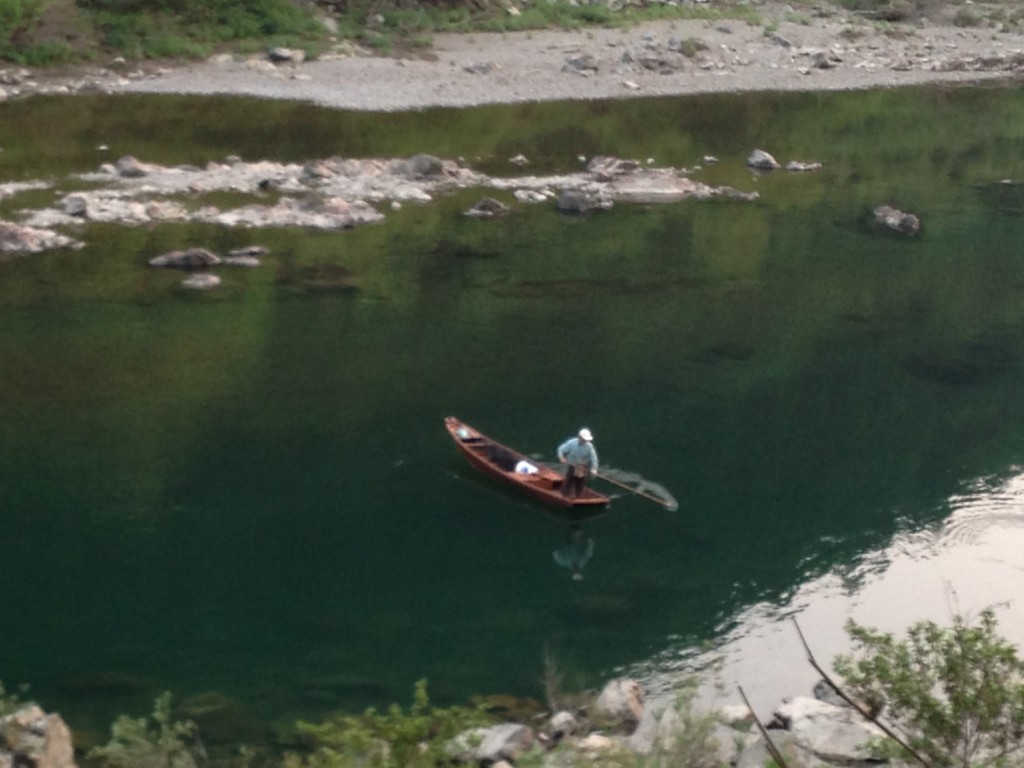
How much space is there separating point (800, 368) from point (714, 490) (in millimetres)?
5784

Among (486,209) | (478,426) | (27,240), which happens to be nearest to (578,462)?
(478,426)

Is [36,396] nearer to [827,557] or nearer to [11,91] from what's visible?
[827,557]

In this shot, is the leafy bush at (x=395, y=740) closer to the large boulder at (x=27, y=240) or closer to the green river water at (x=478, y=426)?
the green river water at (x=478, y=426)

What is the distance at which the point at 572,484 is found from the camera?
62.1 feet

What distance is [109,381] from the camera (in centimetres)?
2303

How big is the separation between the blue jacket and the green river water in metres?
0.87

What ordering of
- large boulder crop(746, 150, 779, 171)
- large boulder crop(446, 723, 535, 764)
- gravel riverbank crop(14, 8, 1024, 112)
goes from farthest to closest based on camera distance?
1. gravel riverbank crop(14, 8, 1024, 112)
2. large boulder crop(746, 150, 779, 171)
3. large boulder crop(446, 723, 535, 764)

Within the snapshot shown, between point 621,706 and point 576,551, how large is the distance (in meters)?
4.36

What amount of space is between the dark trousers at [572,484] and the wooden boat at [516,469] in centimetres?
6

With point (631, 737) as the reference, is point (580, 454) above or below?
above

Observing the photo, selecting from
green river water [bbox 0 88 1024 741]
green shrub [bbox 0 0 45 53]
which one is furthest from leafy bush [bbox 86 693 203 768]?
green shrub [bbox 0 0 45 53]

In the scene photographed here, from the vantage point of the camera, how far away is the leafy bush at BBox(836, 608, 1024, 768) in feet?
30.8

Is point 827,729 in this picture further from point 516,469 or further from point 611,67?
point 611,67

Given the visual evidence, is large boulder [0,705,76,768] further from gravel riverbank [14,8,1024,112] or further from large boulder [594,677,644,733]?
gravel riverbank [14,8,1024,112]
